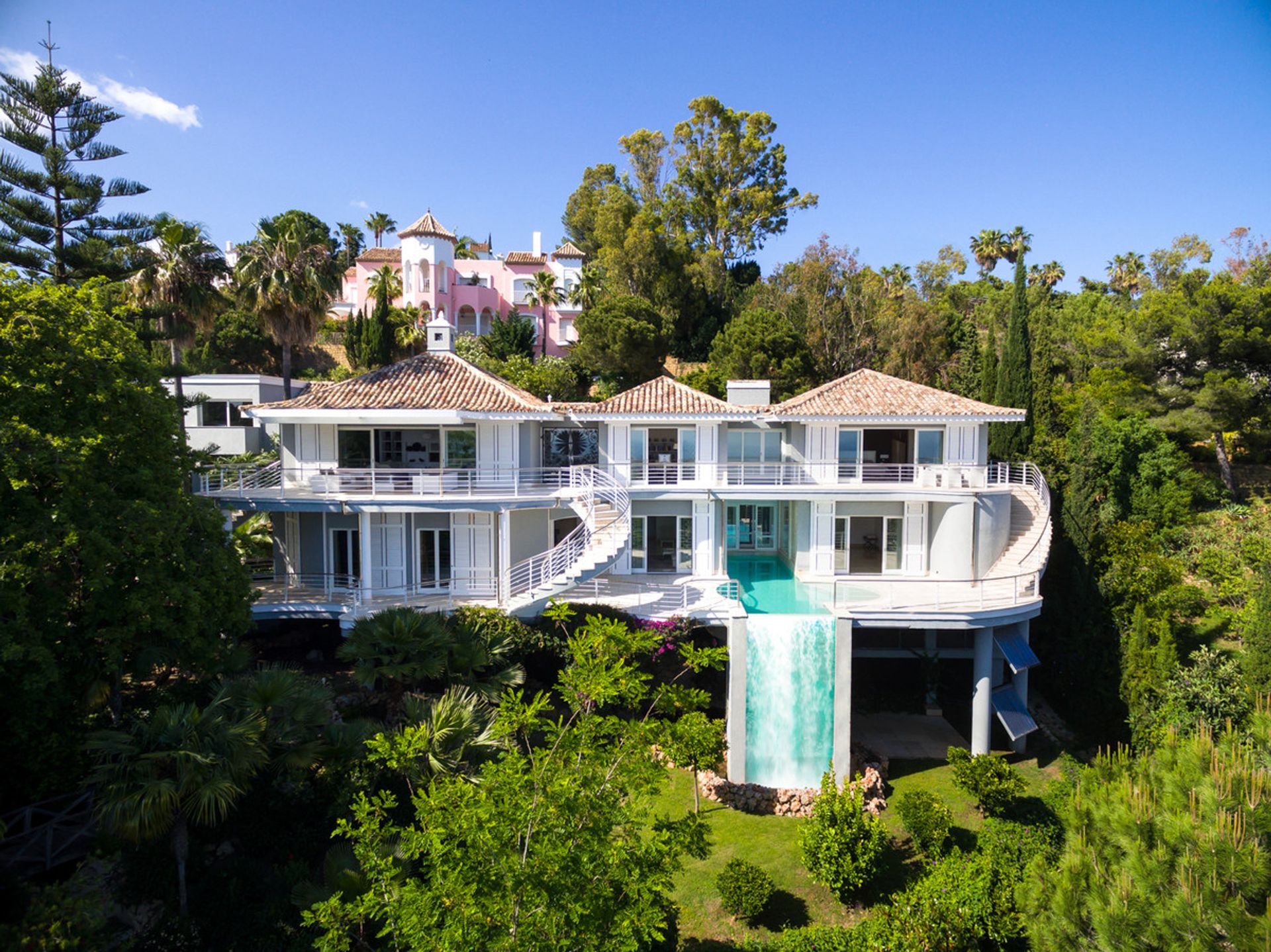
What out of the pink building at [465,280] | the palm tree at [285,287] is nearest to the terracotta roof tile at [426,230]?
the pink building at [465,280]

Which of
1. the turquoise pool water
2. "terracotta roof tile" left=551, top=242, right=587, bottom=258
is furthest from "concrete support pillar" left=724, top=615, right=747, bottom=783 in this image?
"terracotta roof tile" left=551, top=242, right=587, bottom=258

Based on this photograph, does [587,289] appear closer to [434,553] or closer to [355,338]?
[355,338]

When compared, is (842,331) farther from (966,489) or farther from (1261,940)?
(1261,940)

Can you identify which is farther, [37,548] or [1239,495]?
[1239,495]

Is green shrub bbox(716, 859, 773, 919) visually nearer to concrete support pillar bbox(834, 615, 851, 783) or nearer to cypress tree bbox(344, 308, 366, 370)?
concrete support pillar bbox(834, 615, 851, 783)

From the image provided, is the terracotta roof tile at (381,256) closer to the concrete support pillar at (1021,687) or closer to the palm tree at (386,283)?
the palm tree at (386,283)

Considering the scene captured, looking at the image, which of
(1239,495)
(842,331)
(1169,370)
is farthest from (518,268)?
(1239,495)

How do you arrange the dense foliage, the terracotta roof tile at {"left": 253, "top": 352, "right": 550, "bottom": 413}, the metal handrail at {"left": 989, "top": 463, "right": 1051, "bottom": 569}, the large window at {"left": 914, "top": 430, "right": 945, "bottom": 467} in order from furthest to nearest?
the metal handrail at {"left": 989, "top": 463, "right": 1051, "bottom": 569} < the large window at {"left": 914, "top": 430, "right": 945, "bottom": 467} < the terracotta roof tile at {"left": 253, "top": 352, "right": 550, "bottom": 413} < the dense foliage
